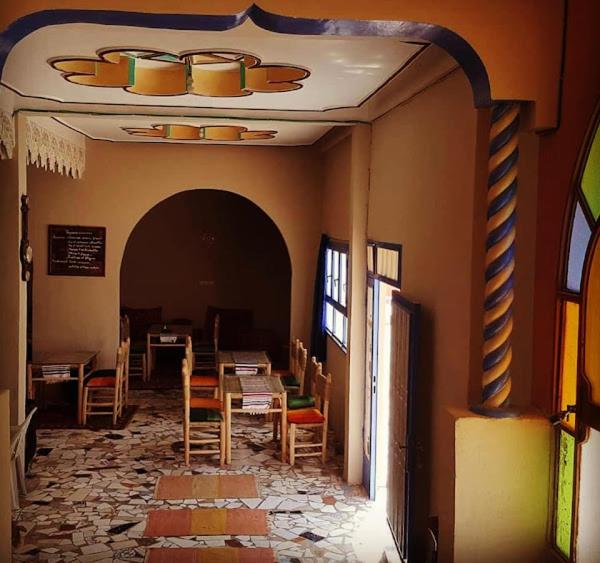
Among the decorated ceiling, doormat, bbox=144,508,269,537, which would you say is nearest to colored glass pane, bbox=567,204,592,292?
the decorated ceiling

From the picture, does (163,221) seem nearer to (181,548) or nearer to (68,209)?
(68,209)

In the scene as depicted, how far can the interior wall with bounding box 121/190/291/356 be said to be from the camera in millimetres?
14641

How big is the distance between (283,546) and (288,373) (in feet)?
15.6

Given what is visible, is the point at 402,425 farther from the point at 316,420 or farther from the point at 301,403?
the point at 301,403

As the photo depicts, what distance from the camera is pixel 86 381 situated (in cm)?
1039

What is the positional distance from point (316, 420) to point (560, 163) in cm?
539

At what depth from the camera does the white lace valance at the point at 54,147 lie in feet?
27.8

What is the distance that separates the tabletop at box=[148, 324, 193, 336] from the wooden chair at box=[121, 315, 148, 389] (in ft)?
1.04

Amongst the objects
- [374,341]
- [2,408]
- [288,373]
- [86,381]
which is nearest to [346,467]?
[374,341]

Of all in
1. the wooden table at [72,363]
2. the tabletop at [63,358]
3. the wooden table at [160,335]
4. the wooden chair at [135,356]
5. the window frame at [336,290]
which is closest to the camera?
the window frame at [336,290]

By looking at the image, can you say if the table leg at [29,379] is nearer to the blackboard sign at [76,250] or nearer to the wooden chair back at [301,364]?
the blackboard sign at [76,250]

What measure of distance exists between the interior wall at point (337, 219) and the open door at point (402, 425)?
2.60 m

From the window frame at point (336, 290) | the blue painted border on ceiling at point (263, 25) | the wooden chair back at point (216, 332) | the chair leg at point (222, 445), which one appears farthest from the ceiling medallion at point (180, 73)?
the wooden chair back at point (216, 332)

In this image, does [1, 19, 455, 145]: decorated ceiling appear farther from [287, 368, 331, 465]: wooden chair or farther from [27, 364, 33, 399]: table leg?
[27, 364, 33, 399]: table leg
